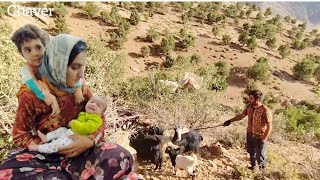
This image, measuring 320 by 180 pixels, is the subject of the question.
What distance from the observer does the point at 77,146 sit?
1846 millimetres

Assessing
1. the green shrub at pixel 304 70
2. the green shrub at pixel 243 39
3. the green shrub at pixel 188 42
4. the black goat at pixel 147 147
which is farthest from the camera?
the green shrub at pixel 243 39

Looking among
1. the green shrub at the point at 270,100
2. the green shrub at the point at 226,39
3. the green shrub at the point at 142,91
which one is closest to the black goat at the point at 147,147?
the green shrub at the point at 142,91

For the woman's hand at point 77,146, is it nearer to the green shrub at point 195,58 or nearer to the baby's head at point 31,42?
the baby's head at point 31,42

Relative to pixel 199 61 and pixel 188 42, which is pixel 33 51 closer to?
pixel 199 61

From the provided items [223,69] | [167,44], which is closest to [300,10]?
[223,69]

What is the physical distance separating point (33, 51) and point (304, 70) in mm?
18954

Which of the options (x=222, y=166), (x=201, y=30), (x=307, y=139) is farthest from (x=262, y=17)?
(x=222, y=166)

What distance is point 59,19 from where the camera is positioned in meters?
17.2

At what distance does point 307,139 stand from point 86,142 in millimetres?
6795

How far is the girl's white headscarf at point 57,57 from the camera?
1.80 m

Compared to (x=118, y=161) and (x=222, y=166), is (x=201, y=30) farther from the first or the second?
(x=118, y=161)

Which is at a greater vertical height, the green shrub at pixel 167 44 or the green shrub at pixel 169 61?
the green shrub at pixel 167 44

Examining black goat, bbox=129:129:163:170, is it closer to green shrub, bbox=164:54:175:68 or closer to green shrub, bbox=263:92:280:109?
green shrub, bbox=263:92:280:109

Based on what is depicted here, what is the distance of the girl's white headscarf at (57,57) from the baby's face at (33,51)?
91 millimetres
